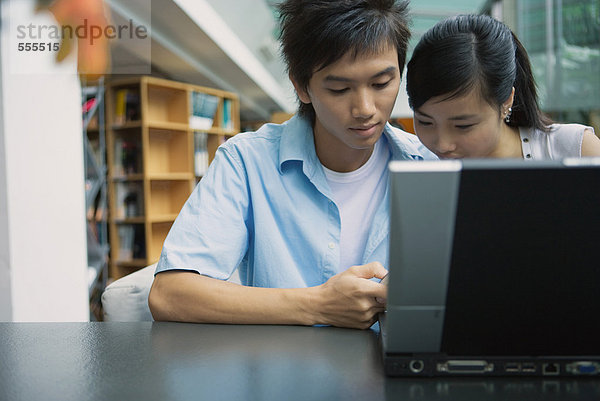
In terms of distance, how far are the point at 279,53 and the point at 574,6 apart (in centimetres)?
333

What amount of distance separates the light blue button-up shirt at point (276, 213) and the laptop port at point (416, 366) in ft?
1.69

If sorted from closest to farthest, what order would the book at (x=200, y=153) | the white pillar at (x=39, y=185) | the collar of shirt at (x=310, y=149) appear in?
1. the collar of shirt at (x=310, y=149)
2. the white pillar at (x=39, y=185)
3. the book at (x=200, y=153)

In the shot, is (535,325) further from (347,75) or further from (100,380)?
(347,75)

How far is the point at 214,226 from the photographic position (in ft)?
3.41

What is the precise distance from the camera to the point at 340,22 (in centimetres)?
103

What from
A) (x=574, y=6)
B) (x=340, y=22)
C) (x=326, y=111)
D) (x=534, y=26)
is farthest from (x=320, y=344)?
(x=534, y=26)

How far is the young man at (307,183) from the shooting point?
0.99 metres

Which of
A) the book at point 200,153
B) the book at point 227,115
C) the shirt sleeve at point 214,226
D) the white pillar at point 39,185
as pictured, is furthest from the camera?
the book at point 227,115

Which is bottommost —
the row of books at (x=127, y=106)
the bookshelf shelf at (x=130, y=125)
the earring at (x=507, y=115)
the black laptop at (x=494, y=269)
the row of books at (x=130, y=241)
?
the row of books at (x=130, y=241)

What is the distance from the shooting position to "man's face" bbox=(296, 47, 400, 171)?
3.35ft

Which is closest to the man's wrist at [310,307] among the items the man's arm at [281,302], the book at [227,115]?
the man's arm at [281,302]

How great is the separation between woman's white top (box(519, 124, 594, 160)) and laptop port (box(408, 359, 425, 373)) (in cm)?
82

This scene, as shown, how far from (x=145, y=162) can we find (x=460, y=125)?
130 inches

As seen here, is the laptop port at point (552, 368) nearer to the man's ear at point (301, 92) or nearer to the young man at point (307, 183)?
the young man at point (307, 183)
